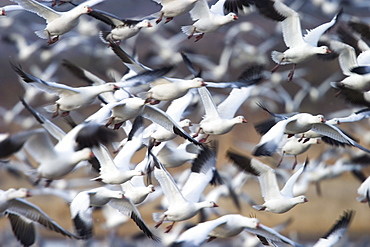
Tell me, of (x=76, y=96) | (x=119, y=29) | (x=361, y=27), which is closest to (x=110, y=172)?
(x=76, y=96)

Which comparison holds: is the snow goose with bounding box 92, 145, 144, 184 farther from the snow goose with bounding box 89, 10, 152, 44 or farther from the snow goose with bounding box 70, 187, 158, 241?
the snow goose with bounding box 89, 10, 152, 44

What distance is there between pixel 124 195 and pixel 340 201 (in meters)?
A: 7.37

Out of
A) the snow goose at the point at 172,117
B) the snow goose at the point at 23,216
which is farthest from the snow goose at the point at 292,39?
the snow goose at the point at 23,216

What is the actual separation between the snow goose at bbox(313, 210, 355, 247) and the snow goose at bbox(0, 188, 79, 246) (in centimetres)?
255

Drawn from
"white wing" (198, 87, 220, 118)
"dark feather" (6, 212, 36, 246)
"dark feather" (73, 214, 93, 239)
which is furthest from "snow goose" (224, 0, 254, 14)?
"dark feather" (6, 212, 36, 246)

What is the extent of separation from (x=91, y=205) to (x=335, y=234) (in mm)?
2425

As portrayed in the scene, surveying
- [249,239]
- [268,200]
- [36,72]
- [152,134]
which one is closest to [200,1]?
[152,134]

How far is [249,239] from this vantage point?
11.3m

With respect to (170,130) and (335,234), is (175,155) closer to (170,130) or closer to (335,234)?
(170,130)

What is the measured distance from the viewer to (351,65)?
29.1ft

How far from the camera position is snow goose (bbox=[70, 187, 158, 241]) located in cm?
726

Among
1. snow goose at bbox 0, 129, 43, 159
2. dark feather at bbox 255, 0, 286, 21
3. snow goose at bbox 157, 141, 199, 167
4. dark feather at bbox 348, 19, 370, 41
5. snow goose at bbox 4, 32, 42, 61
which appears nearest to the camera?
snow goose at bbox 0, 129, 43, 159

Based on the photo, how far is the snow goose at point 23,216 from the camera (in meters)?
7.16

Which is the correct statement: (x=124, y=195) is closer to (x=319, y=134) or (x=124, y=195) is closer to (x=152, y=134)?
(x=152, y=134)
